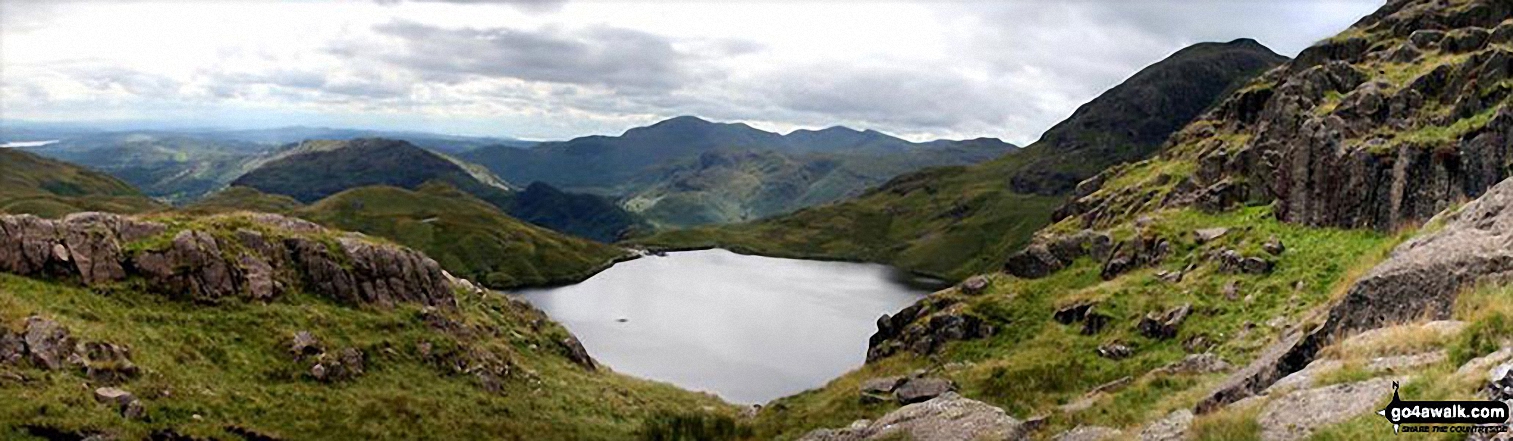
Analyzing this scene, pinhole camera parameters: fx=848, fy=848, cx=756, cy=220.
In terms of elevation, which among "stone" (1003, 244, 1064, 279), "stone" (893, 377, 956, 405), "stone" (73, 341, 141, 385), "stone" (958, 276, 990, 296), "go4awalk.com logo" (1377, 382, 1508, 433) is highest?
"go4awalk.com logo" (1377, 382, 1508, 433)

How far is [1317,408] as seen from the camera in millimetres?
19281

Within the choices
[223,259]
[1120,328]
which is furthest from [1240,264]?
[223,259]

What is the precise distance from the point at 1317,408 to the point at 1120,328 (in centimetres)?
4138

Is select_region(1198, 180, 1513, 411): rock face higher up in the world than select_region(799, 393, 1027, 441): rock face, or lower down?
higher up

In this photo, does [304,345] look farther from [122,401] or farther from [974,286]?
[974,286]

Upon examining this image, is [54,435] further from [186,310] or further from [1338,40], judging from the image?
[1338,40]

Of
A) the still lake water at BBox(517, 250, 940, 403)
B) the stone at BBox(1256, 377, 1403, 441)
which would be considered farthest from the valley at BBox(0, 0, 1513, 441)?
the still lake water at BBox(517, 250, 940, 403)

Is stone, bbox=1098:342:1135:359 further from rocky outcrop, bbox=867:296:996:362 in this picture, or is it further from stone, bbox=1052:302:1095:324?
rocky outcrop, bbox=867:296:996:362

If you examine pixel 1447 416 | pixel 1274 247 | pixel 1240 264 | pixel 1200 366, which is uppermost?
pixel 1447 416

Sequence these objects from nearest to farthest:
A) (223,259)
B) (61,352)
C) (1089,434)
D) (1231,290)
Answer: (1089,434), (61,352), (1231,290), (223,259)

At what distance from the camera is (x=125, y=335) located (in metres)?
54.0

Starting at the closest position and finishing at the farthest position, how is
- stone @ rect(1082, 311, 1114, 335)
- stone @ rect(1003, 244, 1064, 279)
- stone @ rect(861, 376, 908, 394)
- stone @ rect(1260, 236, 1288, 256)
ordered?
stone @ rect(1260, 236, 1288, 256) → stone @ rect(1082, 311, 1114, 335) → stone @ rect(861, 376, 908, 394) → stone @ rect(1003, 244, 1064, 279)

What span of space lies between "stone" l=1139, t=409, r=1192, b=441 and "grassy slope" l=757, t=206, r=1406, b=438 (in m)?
4.09

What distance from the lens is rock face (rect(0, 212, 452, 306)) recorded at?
192 ft
